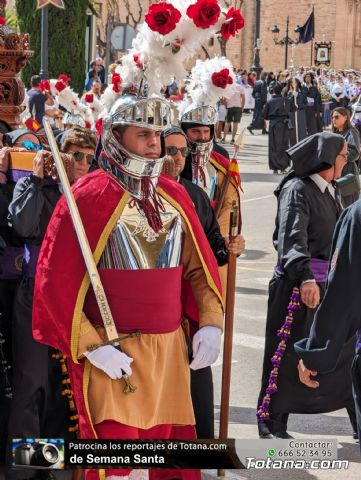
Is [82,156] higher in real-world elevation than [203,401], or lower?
higher

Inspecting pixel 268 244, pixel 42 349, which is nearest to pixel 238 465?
pixel 42 349

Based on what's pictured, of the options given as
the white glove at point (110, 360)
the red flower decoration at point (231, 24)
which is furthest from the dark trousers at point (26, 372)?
the red flower decoration at point (231, 24)

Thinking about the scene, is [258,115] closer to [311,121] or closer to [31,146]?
[311,121]

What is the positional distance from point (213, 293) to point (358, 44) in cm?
7073

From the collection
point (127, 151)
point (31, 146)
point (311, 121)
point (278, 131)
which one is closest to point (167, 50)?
point (31, 146)

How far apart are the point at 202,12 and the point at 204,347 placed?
2.33 m

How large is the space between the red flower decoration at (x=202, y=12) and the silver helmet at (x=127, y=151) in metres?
1.63

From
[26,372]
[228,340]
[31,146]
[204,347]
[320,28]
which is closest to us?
[204,347]

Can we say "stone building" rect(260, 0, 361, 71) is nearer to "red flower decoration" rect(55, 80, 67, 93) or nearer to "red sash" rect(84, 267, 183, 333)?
"red flower decoration" rect(55, 80, 67, 93)

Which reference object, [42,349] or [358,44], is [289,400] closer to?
[42,349]

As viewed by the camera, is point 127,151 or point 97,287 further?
point 127,151

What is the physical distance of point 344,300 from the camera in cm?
412

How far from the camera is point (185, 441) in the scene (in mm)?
4738

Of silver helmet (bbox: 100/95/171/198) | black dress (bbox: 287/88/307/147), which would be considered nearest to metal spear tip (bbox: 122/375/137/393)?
silver helmet (bbox: 100/95/171/198)
